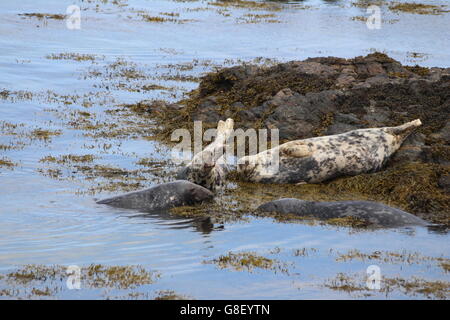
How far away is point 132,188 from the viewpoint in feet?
43.3

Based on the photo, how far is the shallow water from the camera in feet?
30.1

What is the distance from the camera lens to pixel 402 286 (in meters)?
8.86

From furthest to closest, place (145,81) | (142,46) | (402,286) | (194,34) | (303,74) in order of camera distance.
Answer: (194,34) < (142,46) < (145,81) < (303,74) < (402,286)

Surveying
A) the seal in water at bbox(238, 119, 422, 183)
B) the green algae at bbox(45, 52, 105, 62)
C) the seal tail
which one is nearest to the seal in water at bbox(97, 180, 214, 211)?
the seal in water at bbox(238, 119, 422, 183)

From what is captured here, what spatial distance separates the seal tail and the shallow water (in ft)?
14.0

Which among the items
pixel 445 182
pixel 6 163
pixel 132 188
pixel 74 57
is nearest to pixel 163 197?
pixel 132 188

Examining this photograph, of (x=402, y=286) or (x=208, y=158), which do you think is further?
(x=208, y=158)

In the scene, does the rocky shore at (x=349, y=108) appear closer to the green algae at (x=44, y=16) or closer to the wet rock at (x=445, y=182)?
the wet rock at (x=445, y=182)

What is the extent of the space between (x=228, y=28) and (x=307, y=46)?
5810 millimetres

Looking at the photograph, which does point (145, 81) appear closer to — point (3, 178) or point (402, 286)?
point (3, 178)

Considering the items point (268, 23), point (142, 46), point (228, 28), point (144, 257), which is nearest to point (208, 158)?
point (144, 257)

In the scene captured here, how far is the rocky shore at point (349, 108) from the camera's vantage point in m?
13.8

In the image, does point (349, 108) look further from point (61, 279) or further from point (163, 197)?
point (61, 279)

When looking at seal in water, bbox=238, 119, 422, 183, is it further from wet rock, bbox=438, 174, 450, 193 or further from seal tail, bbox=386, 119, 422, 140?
wet rock, bbox=438, 174, 450, 193
